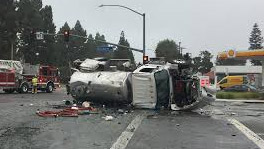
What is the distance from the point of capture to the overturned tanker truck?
1997cm

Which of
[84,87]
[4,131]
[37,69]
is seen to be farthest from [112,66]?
[37,69]

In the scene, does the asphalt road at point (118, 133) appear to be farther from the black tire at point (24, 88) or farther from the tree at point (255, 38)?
the tree at point (255, 38)

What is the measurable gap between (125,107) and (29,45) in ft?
249

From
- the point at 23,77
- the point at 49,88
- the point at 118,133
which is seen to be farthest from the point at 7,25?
the point at 118,133

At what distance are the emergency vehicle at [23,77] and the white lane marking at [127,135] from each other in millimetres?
30475

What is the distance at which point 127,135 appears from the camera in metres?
12.0

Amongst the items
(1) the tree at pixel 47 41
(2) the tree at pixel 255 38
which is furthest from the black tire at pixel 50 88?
(2) the tree at pixel 255 38

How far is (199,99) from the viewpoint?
20.7 metres

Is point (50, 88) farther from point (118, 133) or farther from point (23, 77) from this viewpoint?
point (118, 133)

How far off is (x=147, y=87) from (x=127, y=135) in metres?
8.04

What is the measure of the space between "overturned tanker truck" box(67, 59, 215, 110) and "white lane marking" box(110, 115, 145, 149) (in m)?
3.69

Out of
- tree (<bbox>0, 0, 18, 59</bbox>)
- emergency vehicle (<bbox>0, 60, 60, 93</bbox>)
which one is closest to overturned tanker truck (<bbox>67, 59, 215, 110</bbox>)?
emergency vehicle (<bbox>0, 60, 60, 93</bbox>)

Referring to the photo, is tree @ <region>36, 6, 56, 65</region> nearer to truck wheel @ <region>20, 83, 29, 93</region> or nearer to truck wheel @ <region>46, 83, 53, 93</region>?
truck wheel @ <region>46, 83, 53, 93</region>

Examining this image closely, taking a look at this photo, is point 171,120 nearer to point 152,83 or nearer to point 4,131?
point 152,83
